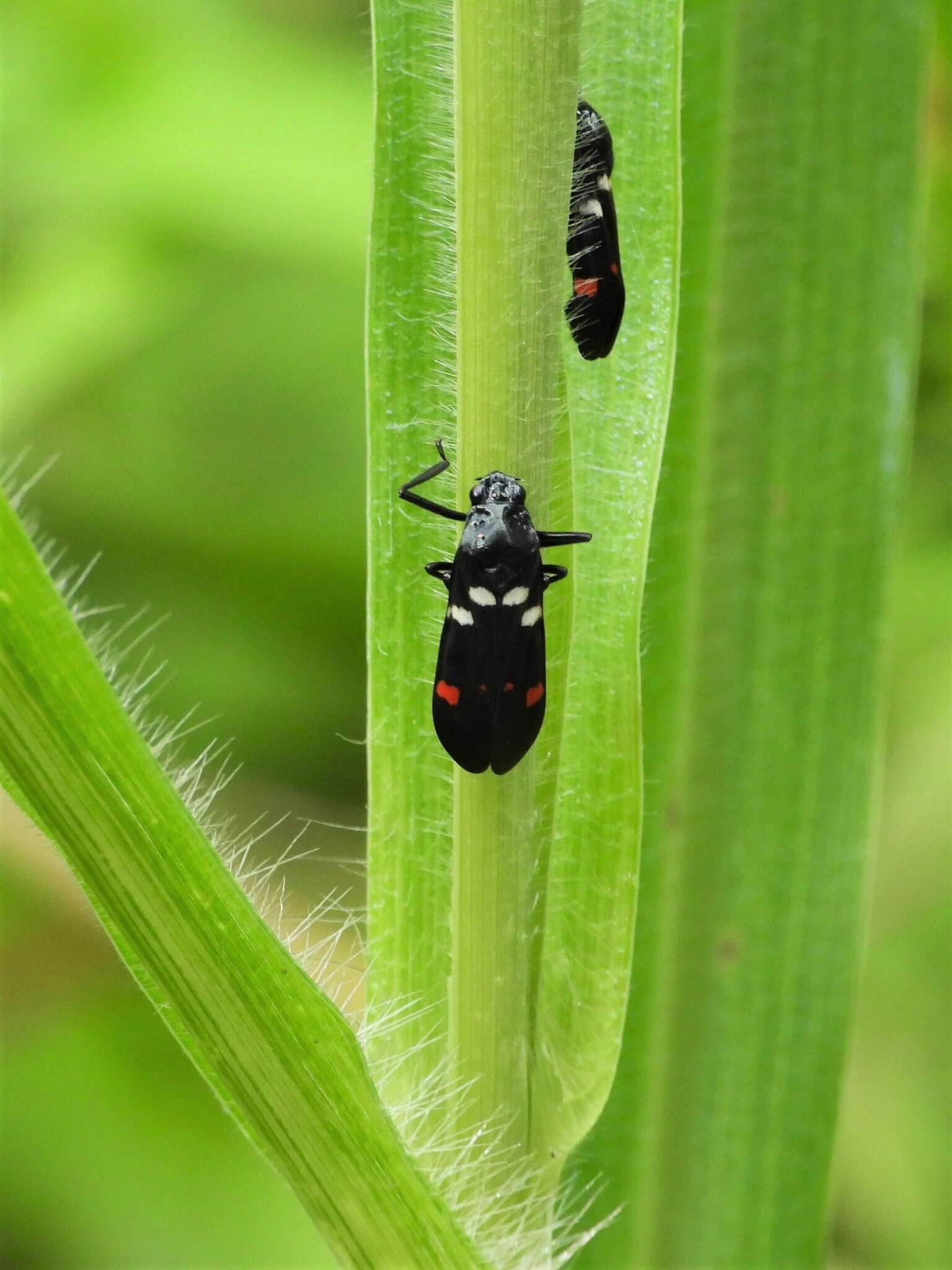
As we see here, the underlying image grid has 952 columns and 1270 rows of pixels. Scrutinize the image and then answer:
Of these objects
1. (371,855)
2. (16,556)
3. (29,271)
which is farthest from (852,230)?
(29,271)

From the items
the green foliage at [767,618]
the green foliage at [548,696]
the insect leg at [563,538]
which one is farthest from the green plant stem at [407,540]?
the green foliage at [767,618]

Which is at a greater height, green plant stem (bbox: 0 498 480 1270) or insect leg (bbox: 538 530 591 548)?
insect leg (bbox: 538 530 591 548)

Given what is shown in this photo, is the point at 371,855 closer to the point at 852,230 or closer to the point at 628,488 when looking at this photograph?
the point at 628,488

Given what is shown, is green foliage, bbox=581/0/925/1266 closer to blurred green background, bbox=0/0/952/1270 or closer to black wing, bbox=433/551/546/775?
black wing, bbox=433/551/546/775

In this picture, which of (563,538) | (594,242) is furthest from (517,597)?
(594,242)

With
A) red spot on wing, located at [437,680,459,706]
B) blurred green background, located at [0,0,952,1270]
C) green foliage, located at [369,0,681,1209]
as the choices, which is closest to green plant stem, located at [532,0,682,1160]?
green foliage, located at [369,0,681,1209]

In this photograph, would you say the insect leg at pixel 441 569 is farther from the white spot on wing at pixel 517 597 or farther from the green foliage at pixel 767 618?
the green foliage at pixel 767 618

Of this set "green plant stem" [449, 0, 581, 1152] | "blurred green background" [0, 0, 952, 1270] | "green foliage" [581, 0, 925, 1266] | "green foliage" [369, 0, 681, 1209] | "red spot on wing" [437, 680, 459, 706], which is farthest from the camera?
"blurred green background" [0, 0, 952, 1270]
